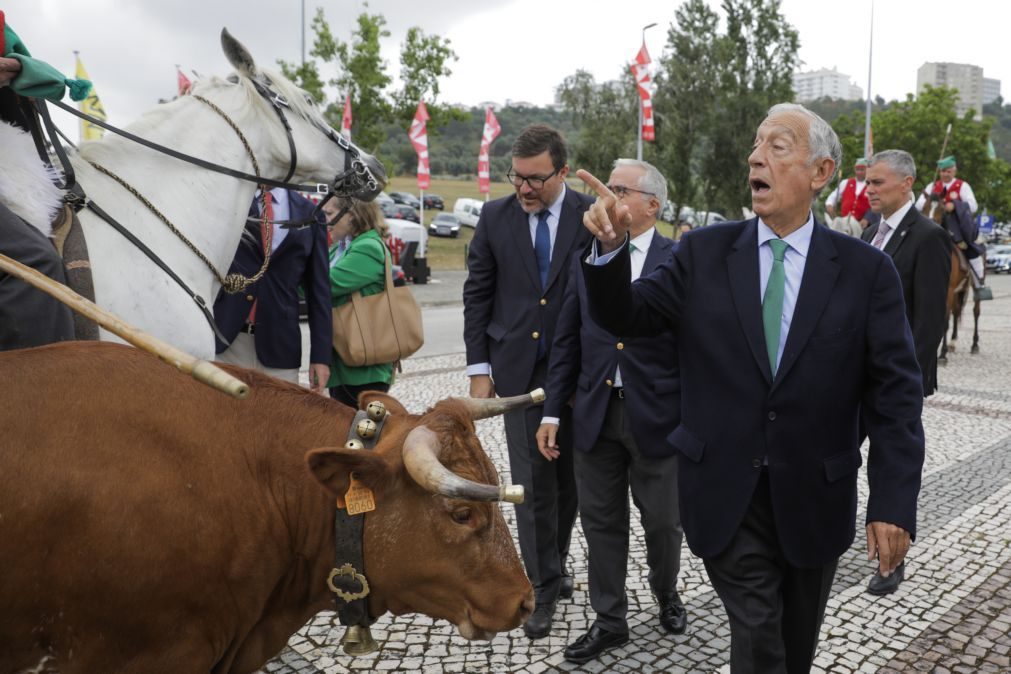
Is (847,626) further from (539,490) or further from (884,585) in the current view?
(539,490)

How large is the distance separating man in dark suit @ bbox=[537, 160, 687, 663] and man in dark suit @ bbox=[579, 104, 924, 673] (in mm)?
993

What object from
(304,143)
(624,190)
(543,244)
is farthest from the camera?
(304,143)

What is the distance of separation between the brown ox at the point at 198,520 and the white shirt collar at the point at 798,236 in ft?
3.97

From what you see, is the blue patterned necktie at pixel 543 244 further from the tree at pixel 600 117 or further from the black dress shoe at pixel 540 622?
the tree at pixel 600 117

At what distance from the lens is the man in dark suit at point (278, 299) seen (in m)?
4.73

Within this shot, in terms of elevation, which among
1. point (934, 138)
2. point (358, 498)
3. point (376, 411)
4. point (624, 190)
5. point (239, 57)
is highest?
point (934, 138)

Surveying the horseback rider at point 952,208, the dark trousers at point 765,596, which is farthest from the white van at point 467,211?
the dark trousers at point 765,596

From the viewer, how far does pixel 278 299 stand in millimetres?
4762

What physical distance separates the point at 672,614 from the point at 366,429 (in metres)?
2.42

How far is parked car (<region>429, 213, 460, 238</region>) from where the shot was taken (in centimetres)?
4062

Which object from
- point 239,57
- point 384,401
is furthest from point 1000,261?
point 384,401

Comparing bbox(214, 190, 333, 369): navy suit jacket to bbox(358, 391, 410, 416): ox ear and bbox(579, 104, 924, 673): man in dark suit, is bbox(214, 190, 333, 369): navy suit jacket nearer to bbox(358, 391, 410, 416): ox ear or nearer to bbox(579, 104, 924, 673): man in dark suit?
bbox(358, 391, 410, 416): ox ear

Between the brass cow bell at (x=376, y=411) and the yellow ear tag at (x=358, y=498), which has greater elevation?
the brass cow bell at (x=376, y=411)

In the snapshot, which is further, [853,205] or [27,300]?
[853,205]
